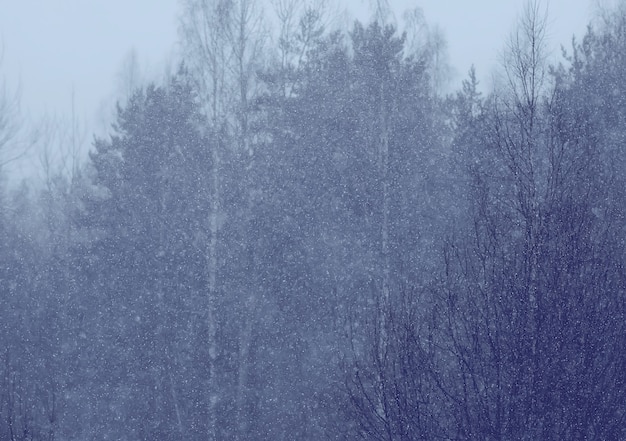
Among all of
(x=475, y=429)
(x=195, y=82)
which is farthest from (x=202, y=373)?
(x=475, y=429)

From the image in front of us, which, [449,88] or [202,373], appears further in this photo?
[449,88]

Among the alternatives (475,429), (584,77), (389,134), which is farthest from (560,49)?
(475,429)

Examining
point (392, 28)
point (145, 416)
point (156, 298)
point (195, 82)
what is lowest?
point (145, 416)

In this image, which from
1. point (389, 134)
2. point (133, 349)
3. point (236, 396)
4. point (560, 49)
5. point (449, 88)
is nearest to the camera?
point (389, 134)

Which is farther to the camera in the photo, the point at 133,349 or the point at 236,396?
the point at 133,349

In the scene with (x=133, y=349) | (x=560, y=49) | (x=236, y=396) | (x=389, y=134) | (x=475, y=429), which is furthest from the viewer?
(x=560, y=49)

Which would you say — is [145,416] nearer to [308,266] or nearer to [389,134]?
[308,266]

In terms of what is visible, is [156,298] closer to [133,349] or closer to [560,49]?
[133,349]

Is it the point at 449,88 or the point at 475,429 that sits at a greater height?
the point at 449,88

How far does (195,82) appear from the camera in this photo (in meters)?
16.9

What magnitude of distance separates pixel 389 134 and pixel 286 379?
646cm

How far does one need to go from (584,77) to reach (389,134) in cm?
543

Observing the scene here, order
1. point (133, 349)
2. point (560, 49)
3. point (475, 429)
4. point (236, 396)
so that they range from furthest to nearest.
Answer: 1. point (560, 49)
2. point (133, 349)
3. point (236, 396)
4. point (475, 429)

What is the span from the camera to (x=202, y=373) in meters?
16.4
